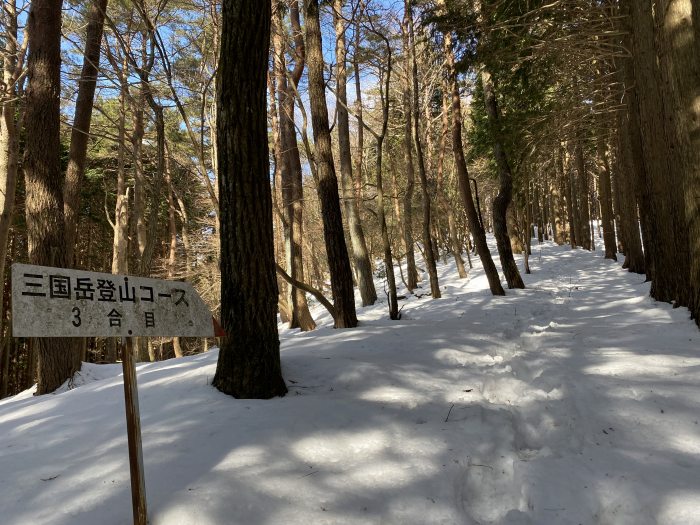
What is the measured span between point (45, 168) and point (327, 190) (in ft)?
14.1

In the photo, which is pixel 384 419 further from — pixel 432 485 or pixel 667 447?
pixel 667 447

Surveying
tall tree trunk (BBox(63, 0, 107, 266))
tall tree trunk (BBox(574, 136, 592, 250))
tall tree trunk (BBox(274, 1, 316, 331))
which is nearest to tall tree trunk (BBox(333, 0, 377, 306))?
tall tree trunk (BBox(274, 1, 316, 331))

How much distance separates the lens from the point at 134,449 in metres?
2.13

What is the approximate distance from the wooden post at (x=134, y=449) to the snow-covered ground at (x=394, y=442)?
0.15m

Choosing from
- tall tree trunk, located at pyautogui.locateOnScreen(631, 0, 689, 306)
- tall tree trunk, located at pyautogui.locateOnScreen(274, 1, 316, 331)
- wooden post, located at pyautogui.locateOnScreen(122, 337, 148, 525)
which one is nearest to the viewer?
wooden post, located at pyautogui.locateOnScreen(122, 337, 148, 525)

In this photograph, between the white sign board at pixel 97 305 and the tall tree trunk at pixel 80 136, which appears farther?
the tall tree trunk at pixel 80 136

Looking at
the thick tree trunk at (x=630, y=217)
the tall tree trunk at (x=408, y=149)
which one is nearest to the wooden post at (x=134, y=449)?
the tall tree trunk at (x=408, y=149)

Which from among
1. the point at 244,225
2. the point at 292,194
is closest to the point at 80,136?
the point at 292,194

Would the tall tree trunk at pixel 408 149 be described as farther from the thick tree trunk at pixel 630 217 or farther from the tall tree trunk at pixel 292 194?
the thick tree trunk at pixel 630 217

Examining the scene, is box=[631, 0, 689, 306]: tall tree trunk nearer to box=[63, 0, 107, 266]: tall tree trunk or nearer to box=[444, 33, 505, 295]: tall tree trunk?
box=[444, 33, 505, 295]: tall tree trunk

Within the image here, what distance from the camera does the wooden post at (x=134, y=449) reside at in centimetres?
211

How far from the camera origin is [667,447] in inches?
113

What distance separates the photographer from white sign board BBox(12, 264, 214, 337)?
1.85m

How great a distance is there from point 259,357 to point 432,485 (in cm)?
182
